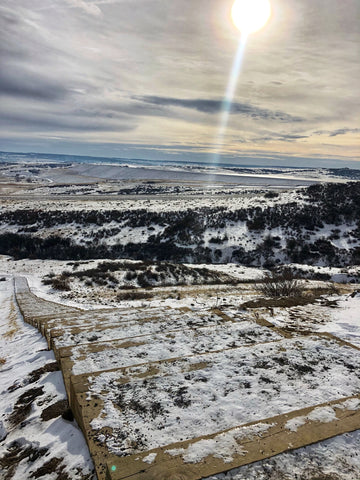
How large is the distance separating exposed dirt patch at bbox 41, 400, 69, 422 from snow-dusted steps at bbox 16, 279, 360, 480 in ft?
0.65

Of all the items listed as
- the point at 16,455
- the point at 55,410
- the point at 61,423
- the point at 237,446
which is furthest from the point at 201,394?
the point at 16,455

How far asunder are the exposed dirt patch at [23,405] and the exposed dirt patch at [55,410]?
0.34 m

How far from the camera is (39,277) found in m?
20.8

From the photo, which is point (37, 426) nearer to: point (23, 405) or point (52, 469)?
point (23, 405)

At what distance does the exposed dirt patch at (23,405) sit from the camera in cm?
403

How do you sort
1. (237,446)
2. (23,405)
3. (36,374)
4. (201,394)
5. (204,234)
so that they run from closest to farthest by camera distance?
(237,446)
(201,394)
(23,405)
(36,374)
(204,234)

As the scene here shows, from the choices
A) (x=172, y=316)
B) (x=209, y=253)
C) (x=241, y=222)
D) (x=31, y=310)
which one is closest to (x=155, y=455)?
(x=172, y=316)

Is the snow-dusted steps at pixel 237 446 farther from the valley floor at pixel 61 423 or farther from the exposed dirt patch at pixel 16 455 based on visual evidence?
the exposed dirt patch at pixel 16 455

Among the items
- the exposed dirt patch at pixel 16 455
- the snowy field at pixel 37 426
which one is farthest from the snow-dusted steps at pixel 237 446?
the exposed dirt patch at pixel 16 455

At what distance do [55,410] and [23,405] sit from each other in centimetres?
75

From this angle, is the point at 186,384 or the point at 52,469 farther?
the point at 186,384

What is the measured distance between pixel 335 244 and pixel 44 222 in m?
35.8

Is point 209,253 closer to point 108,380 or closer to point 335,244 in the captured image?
point 335,244

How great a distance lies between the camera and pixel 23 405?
4328 millimetres
